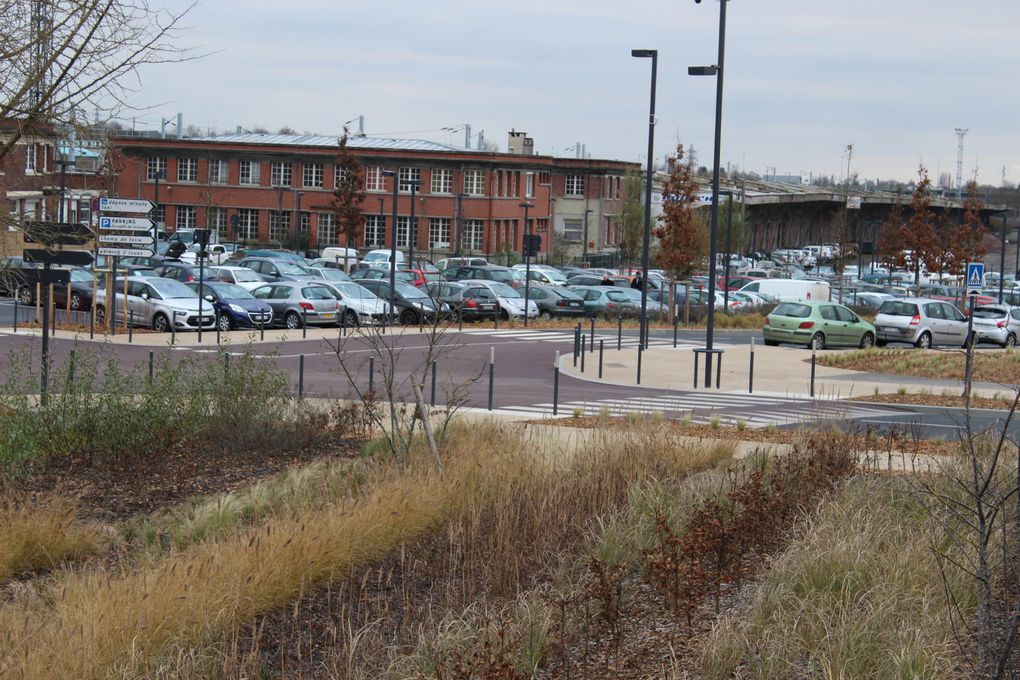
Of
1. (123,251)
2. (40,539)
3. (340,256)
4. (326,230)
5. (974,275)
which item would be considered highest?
(326,230)

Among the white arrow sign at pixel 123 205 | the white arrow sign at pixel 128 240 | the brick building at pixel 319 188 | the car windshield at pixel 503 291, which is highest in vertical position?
the brick building at pixel 319 188

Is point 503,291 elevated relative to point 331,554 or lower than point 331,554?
elevated

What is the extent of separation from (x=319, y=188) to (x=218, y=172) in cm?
610

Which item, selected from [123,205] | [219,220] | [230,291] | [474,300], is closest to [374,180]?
[219,220]

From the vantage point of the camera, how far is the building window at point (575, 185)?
8500 centimetres

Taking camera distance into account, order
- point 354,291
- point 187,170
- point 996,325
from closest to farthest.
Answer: point 354,291
point 996,325
point 187,170

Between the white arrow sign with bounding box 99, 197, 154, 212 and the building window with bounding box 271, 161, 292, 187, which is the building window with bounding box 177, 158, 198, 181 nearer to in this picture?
the building window with bounding box 271, 161, 292, 187

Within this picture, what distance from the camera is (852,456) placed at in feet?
43.1

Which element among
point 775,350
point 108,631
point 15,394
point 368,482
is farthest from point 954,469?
point 775,350

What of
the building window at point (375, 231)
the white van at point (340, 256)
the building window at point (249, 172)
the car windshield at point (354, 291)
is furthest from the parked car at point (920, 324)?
the building window at point (249, 172)

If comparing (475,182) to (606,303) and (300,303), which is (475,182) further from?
(300,303)

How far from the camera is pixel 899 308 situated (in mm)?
38125

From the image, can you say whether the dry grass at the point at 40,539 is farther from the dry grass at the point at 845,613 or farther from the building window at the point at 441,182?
the building window at the point at 441,182

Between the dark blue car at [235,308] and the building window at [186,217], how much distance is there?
141ft
